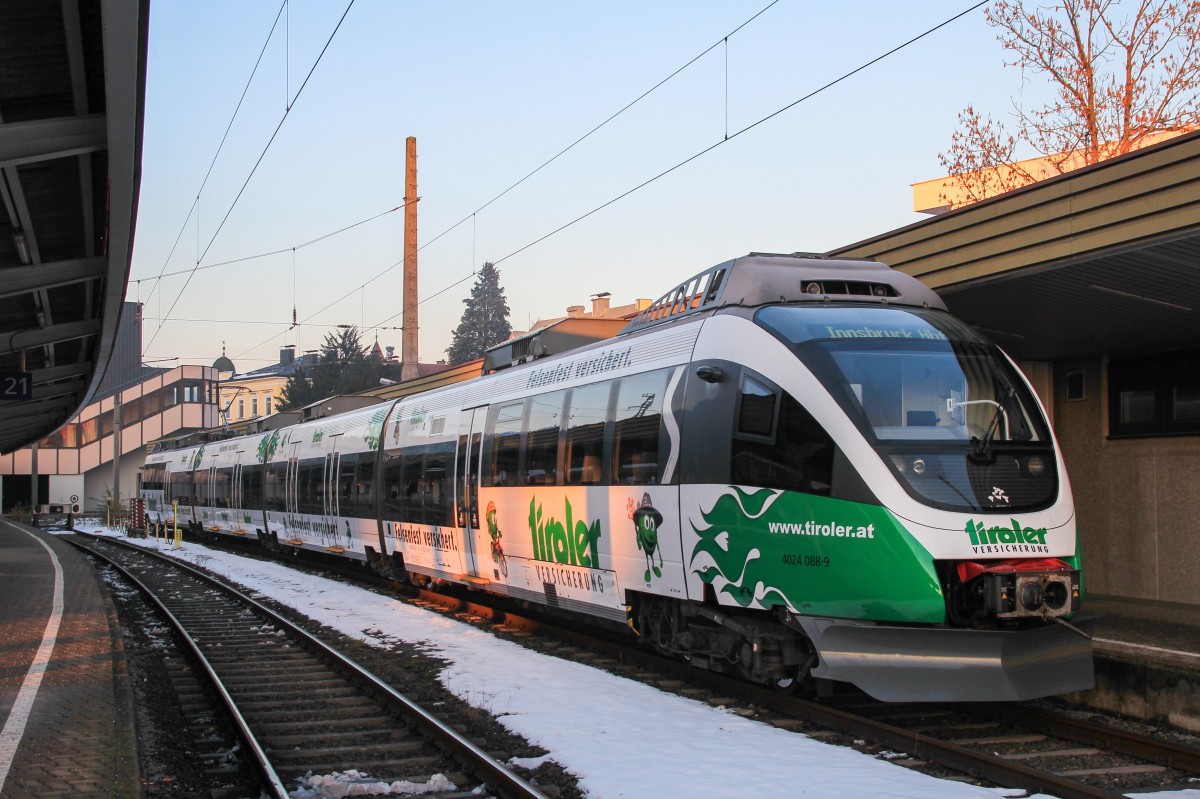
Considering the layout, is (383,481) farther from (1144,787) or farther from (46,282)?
(1144,787)

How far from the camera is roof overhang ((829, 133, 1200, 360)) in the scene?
882cm

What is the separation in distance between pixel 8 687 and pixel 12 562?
19.2m

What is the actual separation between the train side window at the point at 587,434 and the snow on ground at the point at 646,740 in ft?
6.11

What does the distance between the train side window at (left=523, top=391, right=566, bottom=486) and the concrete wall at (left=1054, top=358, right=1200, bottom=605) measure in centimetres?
A: 617

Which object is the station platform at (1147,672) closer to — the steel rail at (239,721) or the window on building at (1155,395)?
the window on building at (1155,395)

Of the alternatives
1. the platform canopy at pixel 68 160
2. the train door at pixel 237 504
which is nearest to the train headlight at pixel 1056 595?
the platform canopy at pixel 68 160

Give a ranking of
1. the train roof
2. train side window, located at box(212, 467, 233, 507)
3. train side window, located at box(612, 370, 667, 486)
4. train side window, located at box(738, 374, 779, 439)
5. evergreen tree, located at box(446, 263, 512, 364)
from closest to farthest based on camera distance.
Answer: train side window, located at box(738, 374, 779, 439)
the train roof
train side window, located at box(612, 370, 667, 486)
train side window, located at box(212, 467, 233, 507)
evergreen tree, located at box(446, 263, 512, 364)

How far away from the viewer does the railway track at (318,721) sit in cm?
724

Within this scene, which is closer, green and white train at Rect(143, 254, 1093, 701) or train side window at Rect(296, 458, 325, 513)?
green and white train at Rect(143, 254, 1093, 701)

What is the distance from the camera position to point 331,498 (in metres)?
→ 23.2

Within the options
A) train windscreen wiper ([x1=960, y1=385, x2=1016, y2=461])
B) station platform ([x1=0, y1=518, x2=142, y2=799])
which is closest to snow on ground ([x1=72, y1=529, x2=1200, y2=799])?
station platform ([x1=0, y1=518, x2=142, y2=799])

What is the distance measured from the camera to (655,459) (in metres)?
10.1

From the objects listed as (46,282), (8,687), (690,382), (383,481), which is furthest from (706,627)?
(383,481)

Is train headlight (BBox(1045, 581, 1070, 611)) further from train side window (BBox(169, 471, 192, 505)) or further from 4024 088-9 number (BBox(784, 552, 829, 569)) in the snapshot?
train side window (BBox(169, 471, 192, 505))
